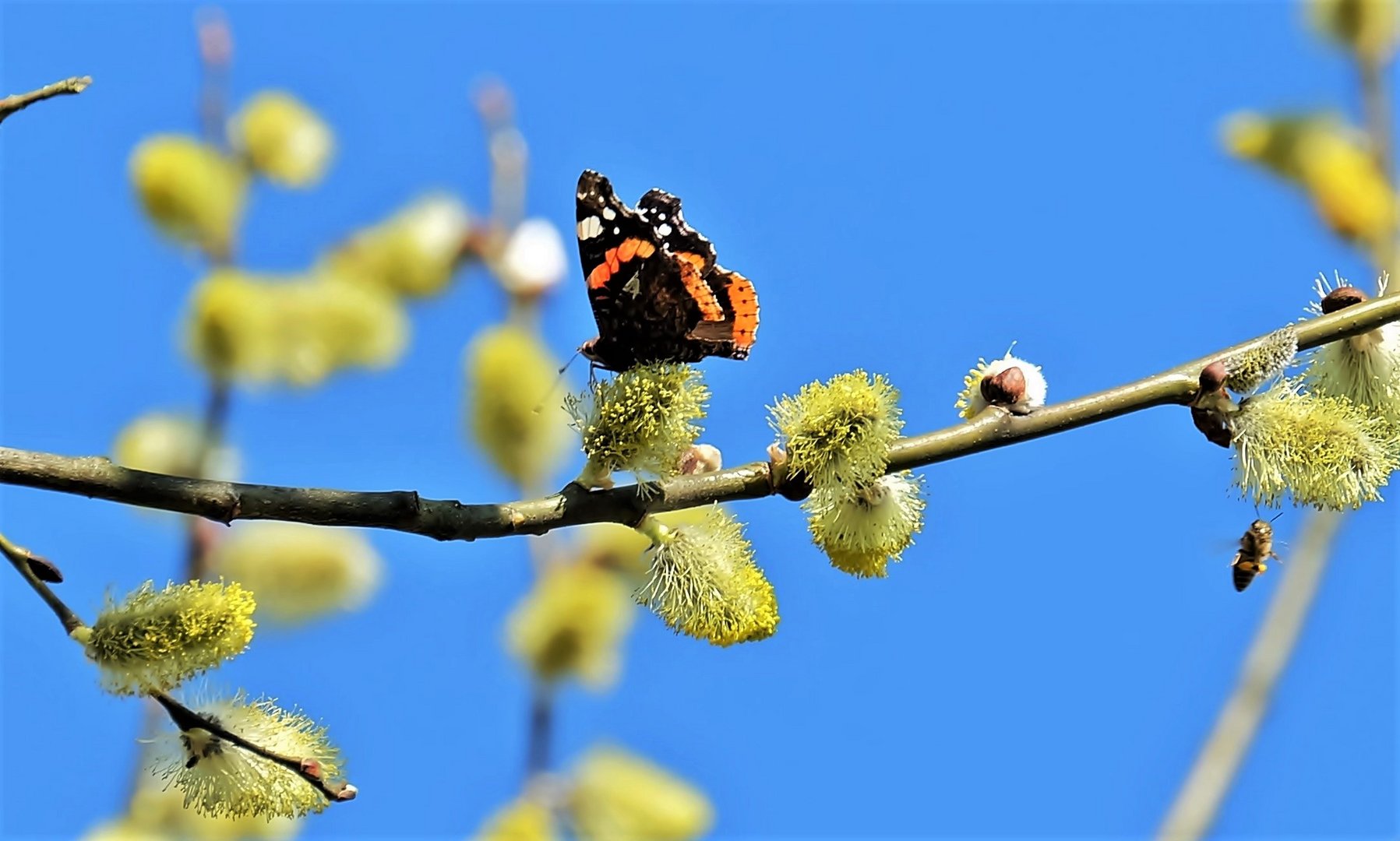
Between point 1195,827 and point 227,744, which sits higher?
point 1195,827

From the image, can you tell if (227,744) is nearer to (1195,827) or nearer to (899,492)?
(899,492)

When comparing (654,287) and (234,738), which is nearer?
(234,738)

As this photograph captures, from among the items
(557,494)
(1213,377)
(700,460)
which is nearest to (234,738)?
(557,494)

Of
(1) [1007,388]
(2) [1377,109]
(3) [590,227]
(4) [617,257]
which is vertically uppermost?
(2) [1377,109]

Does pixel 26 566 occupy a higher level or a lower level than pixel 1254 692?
lower

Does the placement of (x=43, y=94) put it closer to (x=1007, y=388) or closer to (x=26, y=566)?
(x=26, y=566)

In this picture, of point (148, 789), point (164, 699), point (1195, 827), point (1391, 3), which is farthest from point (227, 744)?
point (1391, 3)
